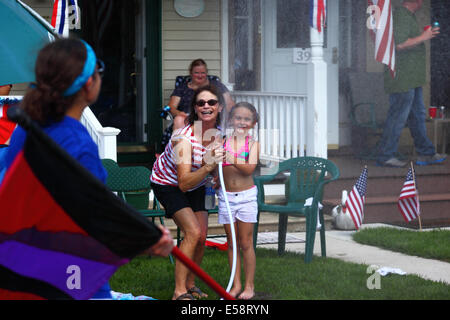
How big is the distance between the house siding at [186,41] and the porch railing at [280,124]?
860 mm

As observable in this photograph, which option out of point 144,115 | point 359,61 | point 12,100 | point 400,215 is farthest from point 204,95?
point 359,61

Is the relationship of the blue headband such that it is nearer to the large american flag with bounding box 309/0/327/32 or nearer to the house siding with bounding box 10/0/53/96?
the large american flag with bounding box 309/0/327/32

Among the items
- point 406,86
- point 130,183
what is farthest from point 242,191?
point 406,86

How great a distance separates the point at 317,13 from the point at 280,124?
1.43 m

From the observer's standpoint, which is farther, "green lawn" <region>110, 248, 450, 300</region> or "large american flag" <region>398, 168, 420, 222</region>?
"large american flag" <region>398, 168, 420, 222</region>

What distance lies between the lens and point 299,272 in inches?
245

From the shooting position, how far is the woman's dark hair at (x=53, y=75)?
2.80m

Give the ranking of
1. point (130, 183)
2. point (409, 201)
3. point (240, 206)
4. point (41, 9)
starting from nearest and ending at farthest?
point (240, 206) < point (130, 183) < point (409, 201) < point (41, 9)

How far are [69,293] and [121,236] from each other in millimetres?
317

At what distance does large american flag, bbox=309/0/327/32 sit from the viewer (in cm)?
866

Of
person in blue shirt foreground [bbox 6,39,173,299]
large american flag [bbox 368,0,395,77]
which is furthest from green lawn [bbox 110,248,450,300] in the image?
large american flag [bbox 368,0,395,77]

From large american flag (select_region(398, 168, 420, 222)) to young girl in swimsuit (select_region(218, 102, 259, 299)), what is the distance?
279 cm

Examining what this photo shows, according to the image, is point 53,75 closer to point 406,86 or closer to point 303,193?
point 303,193

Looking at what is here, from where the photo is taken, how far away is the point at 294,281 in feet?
19.5
